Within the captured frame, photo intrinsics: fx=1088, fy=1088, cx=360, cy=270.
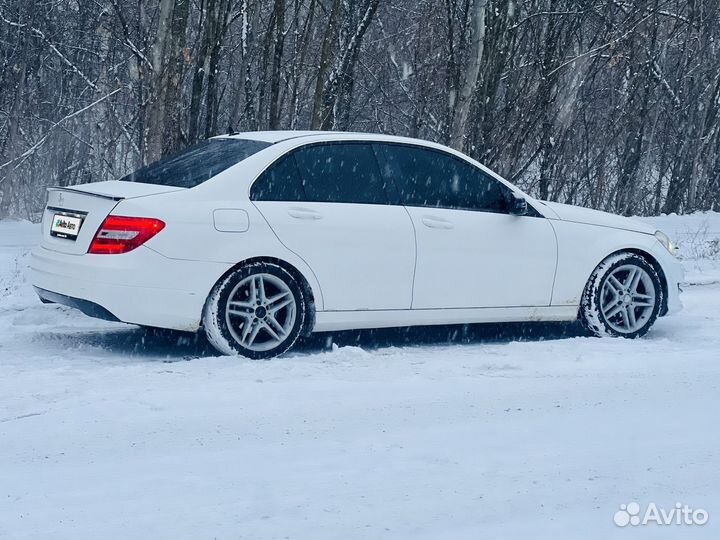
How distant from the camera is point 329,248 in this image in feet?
23.9

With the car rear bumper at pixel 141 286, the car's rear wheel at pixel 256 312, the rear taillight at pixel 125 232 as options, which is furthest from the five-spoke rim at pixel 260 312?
the rear taillight at pixel 125 232

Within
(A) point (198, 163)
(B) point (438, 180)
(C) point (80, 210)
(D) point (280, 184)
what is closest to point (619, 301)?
(B) point (438, 180)

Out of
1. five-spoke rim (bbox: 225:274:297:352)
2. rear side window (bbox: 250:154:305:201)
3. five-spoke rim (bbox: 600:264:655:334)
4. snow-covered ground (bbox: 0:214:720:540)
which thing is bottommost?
snow-covered ground (bbox: 0:214:720:540)

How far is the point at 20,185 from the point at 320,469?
17.0 m

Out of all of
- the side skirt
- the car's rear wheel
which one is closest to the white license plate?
the car's rear wheel

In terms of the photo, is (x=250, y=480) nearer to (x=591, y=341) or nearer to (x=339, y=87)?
(x=591, y=341)

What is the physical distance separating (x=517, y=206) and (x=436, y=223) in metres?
0.71

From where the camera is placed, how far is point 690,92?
22031mm

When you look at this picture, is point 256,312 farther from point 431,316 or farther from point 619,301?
point 619,301

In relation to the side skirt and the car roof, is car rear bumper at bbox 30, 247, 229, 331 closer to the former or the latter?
the side skirt

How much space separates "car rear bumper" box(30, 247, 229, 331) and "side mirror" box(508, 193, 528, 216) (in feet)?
7.61

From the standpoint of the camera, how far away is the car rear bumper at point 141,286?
22.2 ft

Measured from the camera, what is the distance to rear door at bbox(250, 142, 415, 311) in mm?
7246

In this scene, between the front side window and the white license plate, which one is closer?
the white license plate
